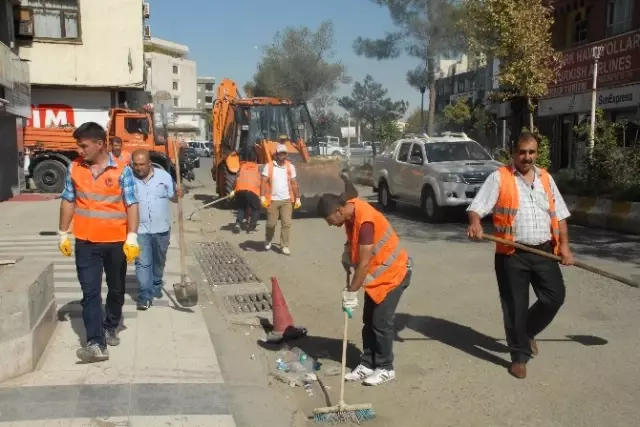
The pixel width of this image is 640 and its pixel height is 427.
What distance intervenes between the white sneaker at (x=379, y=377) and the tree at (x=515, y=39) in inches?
648

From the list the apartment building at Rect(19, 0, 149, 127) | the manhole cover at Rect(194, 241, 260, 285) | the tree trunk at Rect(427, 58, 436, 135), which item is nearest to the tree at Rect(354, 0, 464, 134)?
the tree trunk at Rect(427, 58, 436, 135)

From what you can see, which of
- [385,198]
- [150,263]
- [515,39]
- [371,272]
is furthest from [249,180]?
[515,39]

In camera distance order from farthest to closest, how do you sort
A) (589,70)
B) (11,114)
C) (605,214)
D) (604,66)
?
(589,70) < (604,66) < (11,114) < (605,214)

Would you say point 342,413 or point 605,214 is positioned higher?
point 605,214

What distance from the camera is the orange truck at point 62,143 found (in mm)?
21594

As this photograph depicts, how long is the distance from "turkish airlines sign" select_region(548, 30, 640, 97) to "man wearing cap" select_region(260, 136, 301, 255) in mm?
13859

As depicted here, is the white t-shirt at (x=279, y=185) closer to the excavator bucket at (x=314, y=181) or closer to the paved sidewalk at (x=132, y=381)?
the paved sidewalk at (x=132, y=381)

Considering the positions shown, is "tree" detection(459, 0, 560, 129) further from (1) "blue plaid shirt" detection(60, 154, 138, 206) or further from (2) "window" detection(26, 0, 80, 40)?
(1) "blue plaid shirt" detection(60, 154, 138, 206)

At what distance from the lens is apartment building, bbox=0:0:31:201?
18250 mm

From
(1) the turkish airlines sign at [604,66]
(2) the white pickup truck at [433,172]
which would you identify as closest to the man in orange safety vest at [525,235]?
(2) the white pickup truck at [433,172]

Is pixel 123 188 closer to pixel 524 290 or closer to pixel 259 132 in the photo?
pixel 524 290

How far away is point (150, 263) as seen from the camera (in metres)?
7.27

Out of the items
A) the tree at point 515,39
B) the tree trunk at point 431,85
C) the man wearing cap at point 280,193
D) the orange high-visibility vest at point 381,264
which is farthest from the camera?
the tree trunk at point 431,85

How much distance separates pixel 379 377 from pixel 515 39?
16.8 m
